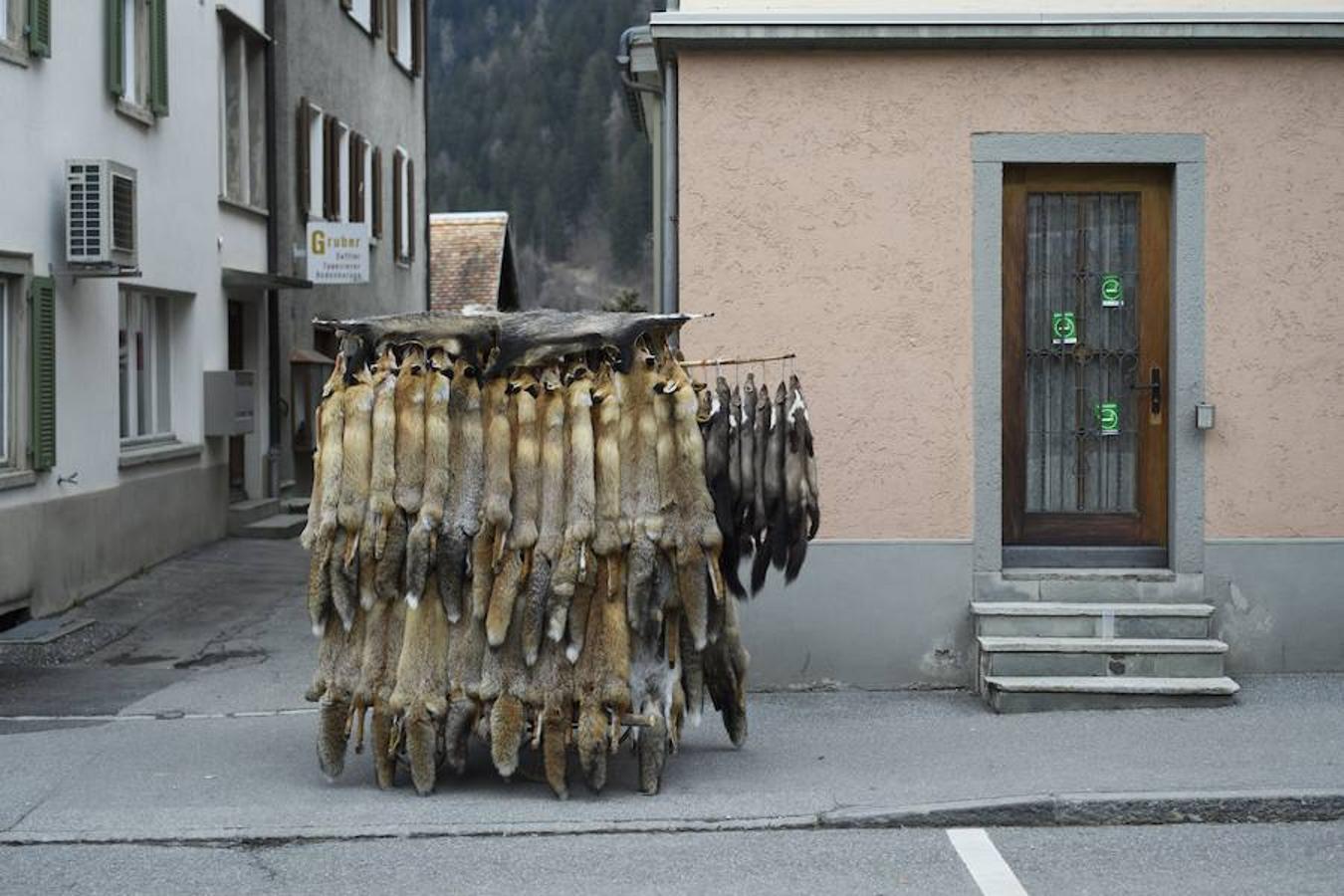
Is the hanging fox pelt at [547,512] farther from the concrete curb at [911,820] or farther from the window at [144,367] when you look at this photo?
the window at [144,367]

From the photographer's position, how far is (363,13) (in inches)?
1053

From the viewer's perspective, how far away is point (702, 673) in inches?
350

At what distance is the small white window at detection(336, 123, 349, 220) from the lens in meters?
24.9

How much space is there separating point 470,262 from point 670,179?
27.7 m

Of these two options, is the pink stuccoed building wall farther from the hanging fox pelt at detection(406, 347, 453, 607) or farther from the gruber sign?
the gruber sign

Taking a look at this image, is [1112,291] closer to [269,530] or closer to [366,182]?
[269,530]

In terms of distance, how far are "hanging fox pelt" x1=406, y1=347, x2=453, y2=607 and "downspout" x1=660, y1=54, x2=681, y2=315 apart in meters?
2.70

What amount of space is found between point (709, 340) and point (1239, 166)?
309 centimetres

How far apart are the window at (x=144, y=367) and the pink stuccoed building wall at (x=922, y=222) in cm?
735

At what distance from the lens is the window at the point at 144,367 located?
17.1 m

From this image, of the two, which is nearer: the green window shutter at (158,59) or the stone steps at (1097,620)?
the stone steps at (1097,620)

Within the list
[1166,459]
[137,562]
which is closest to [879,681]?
[1166,459]

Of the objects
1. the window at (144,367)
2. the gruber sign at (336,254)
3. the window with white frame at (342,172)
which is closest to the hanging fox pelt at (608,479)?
the window at (144,367)

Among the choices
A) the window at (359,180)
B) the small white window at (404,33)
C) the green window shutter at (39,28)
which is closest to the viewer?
the green window shutter at (39,28)
